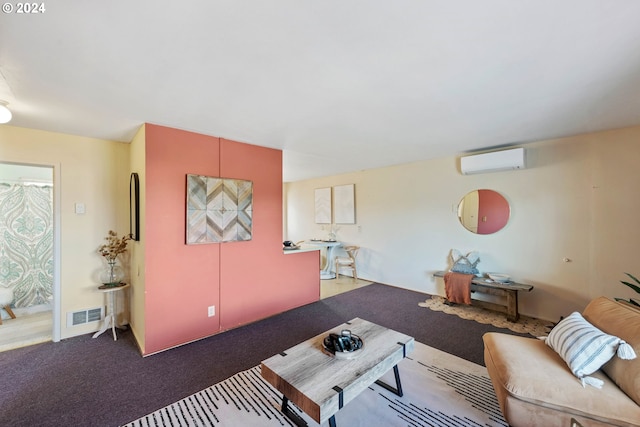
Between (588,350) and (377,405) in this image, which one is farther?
(377,405)

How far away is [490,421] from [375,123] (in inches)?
106

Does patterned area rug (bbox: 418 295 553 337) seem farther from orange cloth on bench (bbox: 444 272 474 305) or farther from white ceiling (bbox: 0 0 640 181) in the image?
white ceiling (bbox: 0 0 640 181)

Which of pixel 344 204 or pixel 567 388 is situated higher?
pixel 344 204

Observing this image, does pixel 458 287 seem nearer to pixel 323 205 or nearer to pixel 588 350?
pixel 588 350

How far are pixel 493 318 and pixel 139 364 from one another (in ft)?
13.9

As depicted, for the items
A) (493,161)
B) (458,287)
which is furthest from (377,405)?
(493,161)

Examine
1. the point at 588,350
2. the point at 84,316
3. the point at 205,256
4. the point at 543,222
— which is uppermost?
the point at 543,222

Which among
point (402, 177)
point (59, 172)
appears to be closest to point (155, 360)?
point (59, 172)

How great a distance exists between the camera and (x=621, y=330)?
1.62 metres

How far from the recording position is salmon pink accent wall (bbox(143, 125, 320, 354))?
2686 millimetres

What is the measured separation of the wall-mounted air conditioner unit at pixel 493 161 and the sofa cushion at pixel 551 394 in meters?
2.62

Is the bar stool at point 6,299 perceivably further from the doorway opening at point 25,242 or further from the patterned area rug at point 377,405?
the patterned area rug at point 377,405

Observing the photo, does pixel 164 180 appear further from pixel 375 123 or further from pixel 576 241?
pixel 576 241

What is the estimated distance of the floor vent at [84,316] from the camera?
9.91 ft
